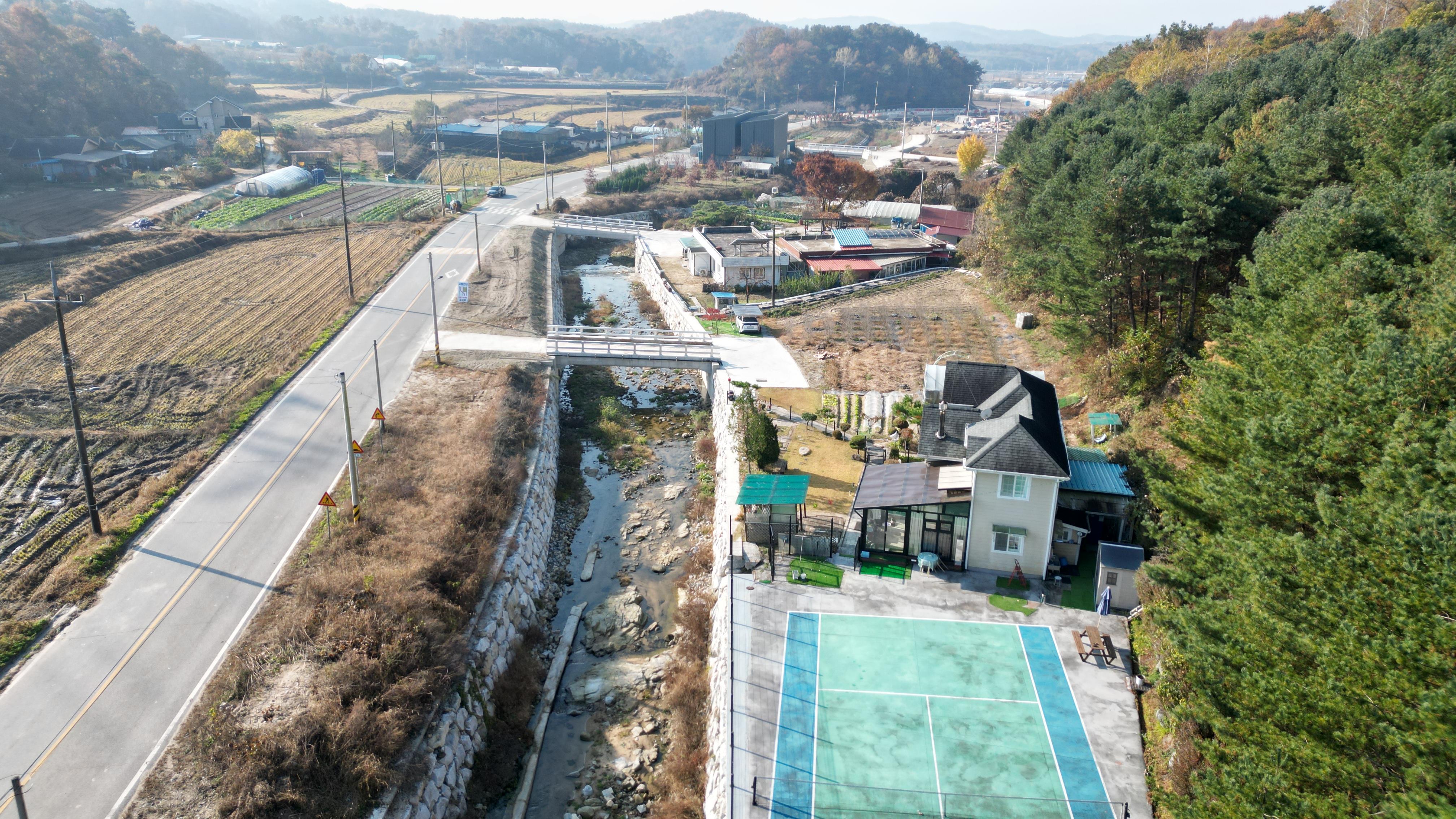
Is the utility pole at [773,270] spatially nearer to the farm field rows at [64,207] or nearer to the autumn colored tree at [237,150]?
the farm field rows at [64,207]

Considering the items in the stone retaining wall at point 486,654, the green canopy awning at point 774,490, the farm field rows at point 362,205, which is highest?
the farm field rows at point 362,205

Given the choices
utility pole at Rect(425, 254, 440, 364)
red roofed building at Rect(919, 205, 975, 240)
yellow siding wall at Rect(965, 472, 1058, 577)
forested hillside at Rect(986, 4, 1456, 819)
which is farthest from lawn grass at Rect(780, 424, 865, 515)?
red roofed building at Rect(919, 205, 975, 240)

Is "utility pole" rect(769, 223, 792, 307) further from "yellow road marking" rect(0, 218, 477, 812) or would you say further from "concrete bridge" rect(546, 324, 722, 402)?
"yellow road marking" rect(0, 218, 477, 812)

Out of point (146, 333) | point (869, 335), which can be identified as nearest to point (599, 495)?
point (869, 335)

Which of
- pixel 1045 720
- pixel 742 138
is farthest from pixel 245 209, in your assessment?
pixel 1045 720

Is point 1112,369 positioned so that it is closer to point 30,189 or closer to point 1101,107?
point 1101,107

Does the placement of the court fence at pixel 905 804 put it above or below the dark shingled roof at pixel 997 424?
below

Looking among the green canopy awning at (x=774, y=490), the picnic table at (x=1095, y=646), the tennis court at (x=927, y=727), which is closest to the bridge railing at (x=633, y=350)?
the green canopy awning at (x=774, y=490)
